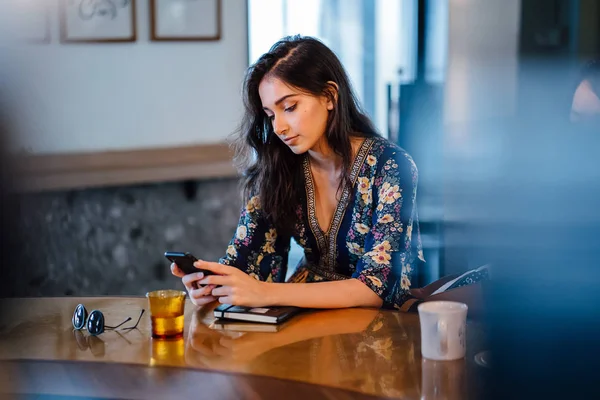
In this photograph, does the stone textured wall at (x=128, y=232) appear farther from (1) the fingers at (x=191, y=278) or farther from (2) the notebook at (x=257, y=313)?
(2) the notebook at (x=257, y=313)

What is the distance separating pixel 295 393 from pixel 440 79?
2932 millimetres

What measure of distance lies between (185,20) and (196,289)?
2162mm

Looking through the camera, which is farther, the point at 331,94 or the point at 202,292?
the point at 331,94

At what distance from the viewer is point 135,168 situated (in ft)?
11.7

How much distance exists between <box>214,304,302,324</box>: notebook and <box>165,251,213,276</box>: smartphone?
12 cm

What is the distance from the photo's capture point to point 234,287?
1724mm

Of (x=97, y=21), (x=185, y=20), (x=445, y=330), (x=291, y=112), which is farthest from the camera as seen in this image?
(x=185, y=20)

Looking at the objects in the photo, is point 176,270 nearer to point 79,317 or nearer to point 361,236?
point 79,317

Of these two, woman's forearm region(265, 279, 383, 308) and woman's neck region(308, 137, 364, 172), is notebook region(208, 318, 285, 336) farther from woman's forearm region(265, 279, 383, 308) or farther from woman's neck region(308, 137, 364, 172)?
woman's neck region(308, 137, 364, 172)

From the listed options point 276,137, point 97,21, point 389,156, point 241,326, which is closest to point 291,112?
point 276,137

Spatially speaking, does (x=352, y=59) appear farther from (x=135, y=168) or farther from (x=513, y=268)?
(x=513, y=268)

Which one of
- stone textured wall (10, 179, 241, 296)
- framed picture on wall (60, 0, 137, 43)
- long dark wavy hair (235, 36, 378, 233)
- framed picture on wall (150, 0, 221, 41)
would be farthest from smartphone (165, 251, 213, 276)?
framed picture on wall (150, 0, 221, 41)

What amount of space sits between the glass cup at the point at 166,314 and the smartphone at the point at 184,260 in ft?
0.41

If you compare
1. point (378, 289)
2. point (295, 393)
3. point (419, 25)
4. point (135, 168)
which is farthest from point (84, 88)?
point (295, 393)
